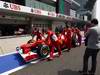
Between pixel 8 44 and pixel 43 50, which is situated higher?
pixel 43 50

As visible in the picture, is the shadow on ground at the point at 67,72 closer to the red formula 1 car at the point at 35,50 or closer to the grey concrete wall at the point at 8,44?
the red formula 1 car at the point at 35,50

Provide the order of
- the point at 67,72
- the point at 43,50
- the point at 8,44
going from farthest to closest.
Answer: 1. the point at 8,44
2. the point at 43,50
3. the point at 67,72

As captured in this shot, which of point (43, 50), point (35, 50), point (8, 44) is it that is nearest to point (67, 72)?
point (43, 50)

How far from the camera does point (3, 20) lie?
76.8 feet

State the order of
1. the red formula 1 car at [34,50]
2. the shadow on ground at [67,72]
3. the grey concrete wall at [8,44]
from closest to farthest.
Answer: the shadow on ground at [67,72] → the red formula 1 car at [34,50] → the grey concrete wall at [8,44]

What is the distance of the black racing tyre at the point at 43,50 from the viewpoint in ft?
36.6

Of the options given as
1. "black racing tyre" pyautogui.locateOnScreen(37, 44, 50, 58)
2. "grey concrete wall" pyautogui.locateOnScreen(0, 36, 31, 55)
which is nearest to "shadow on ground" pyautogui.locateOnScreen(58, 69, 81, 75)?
"black racing tyre" pyautogui.locateOnScreen(37, 44, 50, 58)

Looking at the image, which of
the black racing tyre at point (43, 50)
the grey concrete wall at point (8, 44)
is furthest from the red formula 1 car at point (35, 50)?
the grey concrete wall at point (8, 44)

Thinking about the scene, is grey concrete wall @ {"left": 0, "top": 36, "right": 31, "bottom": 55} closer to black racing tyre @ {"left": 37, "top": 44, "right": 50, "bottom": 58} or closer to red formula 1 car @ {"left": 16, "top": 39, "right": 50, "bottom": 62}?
red formula 1 car @ {"left": 16, "top": 39, "right": 50, "bottom": 62}

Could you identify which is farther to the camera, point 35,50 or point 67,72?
point 35,50

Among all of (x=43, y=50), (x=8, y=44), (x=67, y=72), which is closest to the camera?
(x=67, y=72)

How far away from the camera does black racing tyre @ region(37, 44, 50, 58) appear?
36.6 feet

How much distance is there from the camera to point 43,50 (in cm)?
1130

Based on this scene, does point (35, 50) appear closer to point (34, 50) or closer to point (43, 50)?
point (34, 50)
